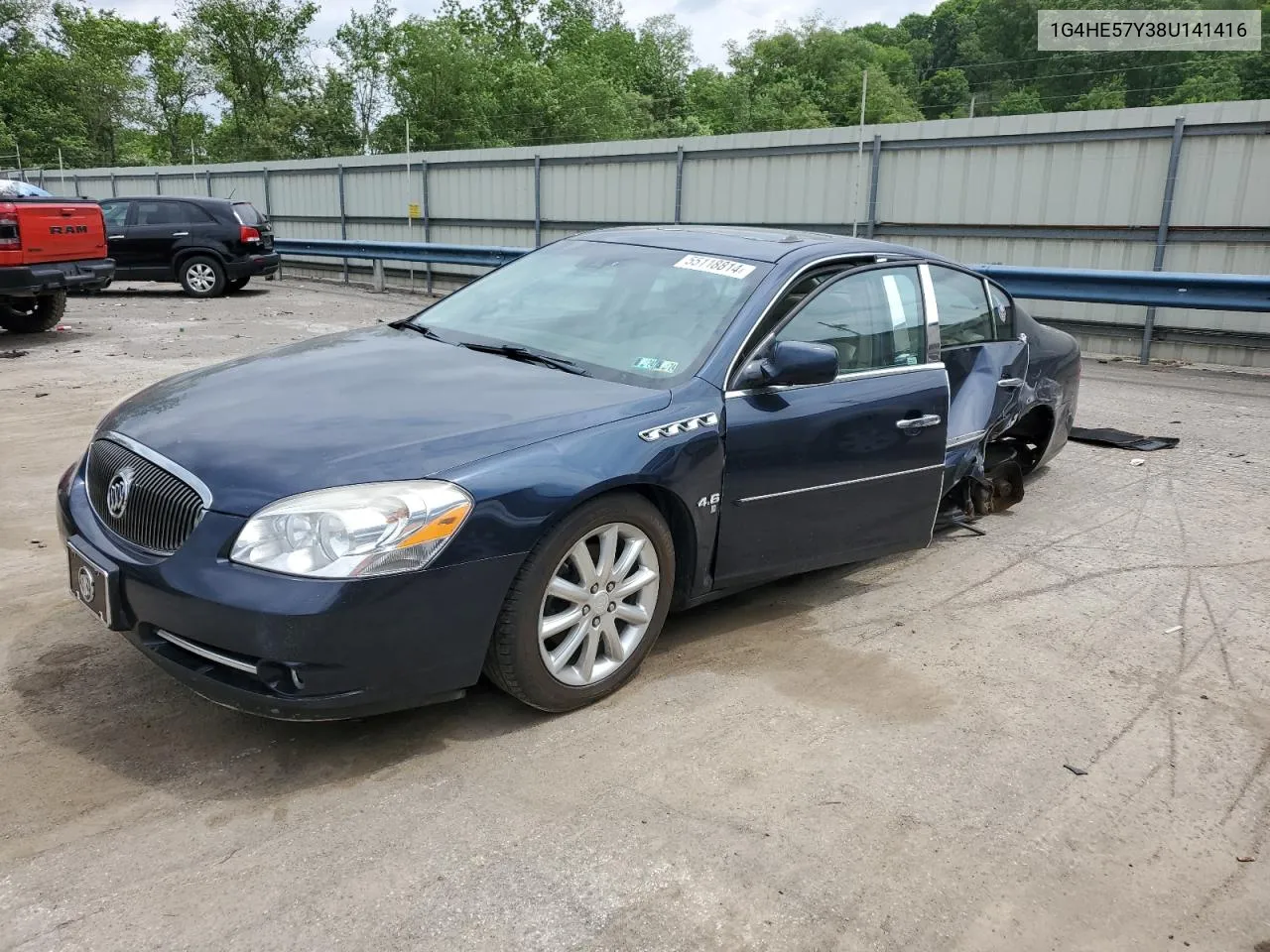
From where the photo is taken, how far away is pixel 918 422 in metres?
4.20

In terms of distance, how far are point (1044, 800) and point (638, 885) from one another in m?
1.26

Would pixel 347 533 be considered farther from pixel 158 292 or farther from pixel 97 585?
pixel 158 292

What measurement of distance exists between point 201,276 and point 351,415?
617 inches

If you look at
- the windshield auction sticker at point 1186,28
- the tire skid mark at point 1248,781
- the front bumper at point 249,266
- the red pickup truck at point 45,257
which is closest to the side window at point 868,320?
the tire skid mark at point 1248,781

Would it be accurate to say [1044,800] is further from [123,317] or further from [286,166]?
[286,166]

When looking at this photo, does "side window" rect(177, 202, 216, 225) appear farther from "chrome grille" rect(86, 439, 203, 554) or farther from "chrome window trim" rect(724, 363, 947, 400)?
"chrome window trim" rect(724, 363, 947, 400)

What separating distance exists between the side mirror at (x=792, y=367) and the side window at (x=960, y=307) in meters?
1.28

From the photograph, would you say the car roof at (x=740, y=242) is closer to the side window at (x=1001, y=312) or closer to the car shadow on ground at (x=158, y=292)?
the side window at (x=1001, y=312)

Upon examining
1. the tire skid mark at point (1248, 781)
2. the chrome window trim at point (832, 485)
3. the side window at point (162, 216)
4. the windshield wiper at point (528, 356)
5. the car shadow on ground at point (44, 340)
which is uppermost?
the side window at point (162, 216)

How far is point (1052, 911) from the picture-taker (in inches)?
97.0

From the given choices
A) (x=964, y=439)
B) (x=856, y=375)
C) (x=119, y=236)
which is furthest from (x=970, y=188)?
(x=119, y=236)

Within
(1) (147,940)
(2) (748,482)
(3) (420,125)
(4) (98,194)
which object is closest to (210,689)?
(1) (147,940)

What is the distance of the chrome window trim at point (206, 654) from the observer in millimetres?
2722

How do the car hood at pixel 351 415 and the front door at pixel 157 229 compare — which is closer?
the car hood at pixel 351 415
